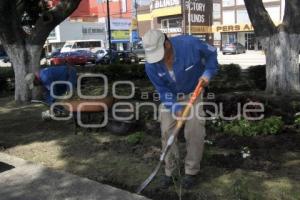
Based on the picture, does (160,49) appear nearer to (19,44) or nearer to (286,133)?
(286,133)

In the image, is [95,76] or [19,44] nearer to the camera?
[19,44]

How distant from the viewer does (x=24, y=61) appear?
1134cm

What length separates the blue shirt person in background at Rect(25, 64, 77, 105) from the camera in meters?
8.22

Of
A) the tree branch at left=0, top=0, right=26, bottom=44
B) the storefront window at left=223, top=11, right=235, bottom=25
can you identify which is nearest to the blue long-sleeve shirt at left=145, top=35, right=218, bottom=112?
the tree branch at left=0, top=0, right=26, bottom=44

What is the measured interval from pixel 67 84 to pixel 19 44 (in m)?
3.49

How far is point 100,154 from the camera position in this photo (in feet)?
20.3

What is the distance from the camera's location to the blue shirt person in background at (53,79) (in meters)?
8.22

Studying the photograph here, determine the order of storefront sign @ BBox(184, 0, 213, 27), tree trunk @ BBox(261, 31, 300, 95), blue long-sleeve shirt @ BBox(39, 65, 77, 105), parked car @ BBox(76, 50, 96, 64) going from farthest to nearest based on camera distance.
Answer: storefront sign @ BBox(184, 0, 213, 27), parked car @ BBox(76, 50, 96, 64), tree trunk @ BBox(261, 31, 300, 95), blue long-sleeve shirt @ BBox(39, 65, 77, 105)

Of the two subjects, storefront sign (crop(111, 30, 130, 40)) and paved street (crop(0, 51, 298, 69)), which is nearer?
paved street (crop(0, 51, 298, 69))

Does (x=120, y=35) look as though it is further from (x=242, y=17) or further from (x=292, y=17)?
(x=292, y=17)

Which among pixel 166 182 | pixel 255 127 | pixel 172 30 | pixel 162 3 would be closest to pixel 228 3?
pixel 172 30

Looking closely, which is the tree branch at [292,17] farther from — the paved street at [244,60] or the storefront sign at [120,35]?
the storefront sign at [120,35]

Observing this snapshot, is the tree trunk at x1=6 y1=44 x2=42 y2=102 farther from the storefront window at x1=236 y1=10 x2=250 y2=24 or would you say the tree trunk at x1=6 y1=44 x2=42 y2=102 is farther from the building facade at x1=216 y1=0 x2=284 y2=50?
the storefront window at x1=236 y1=10 x2=250 y2=24

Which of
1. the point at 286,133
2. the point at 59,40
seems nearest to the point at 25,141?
the point at 286,133
